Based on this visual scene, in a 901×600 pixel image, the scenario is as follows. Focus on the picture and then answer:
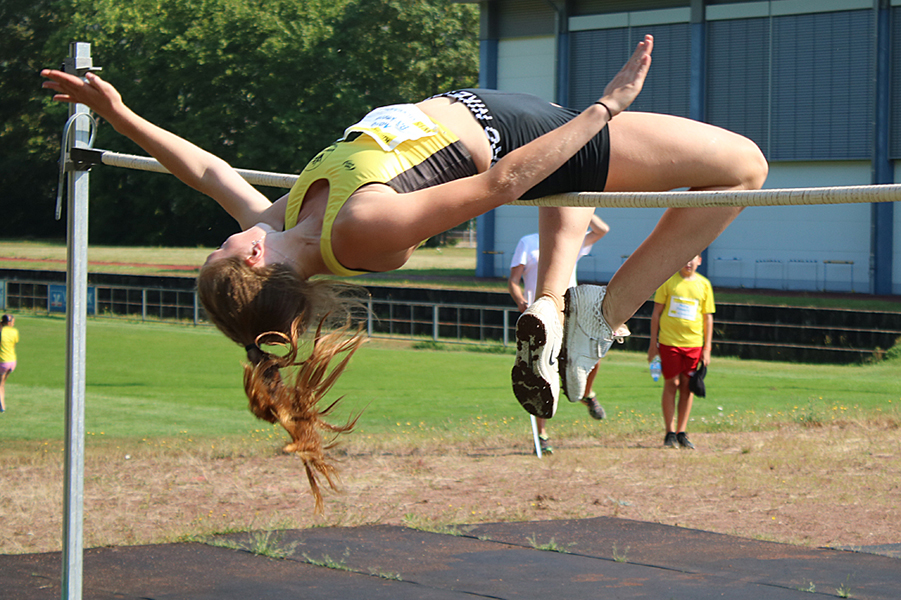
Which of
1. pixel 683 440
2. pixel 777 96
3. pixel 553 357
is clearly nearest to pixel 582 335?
pixel 553 357

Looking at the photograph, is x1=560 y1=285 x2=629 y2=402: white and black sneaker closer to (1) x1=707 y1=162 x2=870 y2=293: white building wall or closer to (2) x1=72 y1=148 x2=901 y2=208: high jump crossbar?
(2) x1=72 y1=148 x2=901 y2=208: high jump crossbar

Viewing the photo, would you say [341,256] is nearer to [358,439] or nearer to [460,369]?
[358,439]

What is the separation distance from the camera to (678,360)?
8672 mm

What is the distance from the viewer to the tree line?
43625 mm

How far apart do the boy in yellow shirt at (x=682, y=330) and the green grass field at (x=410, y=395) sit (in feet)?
3.41

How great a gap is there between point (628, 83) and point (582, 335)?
988 mm

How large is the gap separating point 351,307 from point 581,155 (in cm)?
86

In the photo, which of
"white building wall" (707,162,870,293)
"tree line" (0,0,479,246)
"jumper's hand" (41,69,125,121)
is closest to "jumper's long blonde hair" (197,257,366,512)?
"jumper's hand" (41,69,125,121)

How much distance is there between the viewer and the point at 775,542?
6.07m

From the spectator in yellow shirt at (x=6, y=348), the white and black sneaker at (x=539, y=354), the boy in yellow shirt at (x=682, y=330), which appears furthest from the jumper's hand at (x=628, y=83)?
the spectator in yellow shirt at (x=6, y=348)

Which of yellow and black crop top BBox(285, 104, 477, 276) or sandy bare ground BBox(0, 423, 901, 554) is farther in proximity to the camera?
sandy bare ground BBox(0, 423, 901, 554)

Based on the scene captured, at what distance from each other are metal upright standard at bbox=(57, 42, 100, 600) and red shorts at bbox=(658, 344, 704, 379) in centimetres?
572

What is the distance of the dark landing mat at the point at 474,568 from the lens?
4.92 metres

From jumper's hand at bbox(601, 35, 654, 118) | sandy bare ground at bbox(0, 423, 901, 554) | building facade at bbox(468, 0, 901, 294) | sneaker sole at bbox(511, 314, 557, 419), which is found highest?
building facade at bbox(468, 0, 901, 294)
